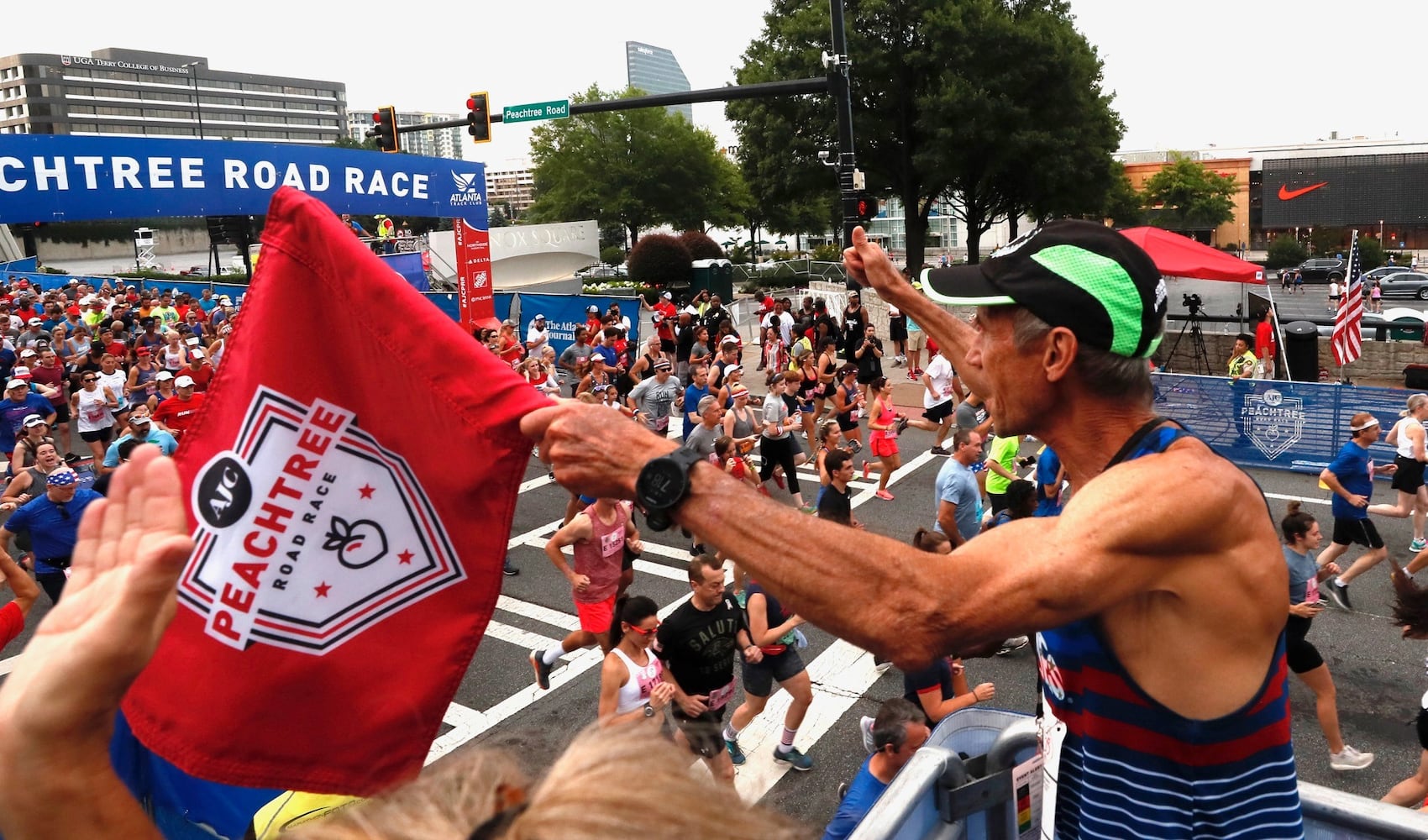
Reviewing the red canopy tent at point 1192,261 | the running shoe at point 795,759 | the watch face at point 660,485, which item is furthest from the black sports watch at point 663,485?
the red canopy tent at point 1192,261

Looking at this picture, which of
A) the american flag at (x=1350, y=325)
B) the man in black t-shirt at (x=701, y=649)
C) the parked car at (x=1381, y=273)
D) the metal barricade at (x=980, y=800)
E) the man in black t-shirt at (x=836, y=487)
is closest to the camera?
the metal barricade at (x=980, y=800)

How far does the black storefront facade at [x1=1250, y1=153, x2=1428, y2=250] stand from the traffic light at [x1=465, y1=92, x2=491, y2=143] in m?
67.9

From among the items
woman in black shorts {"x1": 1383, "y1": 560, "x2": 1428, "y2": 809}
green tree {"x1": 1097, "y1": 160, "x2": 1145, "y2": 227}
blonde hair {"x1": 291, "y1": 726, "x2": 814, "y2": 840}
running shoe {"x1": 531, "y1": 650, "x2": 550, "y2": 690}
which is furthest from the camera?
green tree {"x1": 1097, "y1": 160, "x2": 1145, "y2": 227}

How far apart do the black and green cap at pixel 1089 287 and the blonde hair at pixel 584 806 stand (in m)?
1.11

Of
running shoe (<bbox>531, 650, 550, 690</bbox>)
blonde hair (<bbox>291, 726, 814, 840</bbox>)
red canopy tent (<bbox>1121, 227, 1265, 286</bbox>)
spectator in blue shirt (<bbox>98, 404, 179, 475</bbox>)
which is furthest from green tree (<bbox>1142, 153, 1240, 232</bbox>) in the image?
blonde hair (<bbox>291, 726, 814, 840</bbox>)

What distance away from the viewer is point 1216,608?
1682mm

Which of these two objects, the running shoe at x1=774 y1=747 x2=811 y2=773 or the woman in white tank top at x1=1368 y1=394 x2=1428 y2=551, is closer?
the running shoe at x1=774 y1=747 x2=811 y2=773

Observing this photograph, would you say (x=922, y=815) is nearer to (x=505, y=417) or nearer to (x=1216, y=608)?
(x=1216, y=608)

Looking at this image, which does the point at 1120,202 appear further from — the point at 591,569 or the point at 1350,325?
the point at 591,569

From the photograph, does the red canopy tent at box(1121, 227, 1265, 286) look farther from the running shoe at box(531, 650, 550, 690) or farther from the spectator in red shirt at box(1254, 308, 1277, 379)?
the running shoe at box(531, 650, 550, 690)

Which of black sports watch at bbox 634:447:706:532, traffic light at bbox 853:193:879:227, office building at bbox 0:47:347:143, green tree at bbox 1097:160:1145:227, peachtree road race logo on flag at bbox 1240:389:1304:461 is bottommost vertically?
peachtree road race logo on flag at bbox 1240:389:1304:461

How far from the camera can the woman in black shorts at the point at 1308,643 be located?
620cm

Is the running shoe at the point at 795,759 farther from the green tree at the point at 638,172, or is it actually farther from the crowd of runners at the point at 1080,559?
the green tree at the point at 638,172

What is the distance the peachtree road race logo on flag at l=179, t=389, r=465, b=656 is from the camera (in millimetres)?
1826
